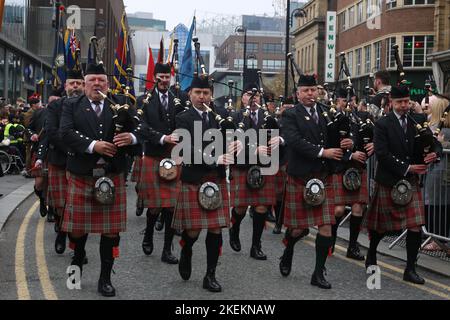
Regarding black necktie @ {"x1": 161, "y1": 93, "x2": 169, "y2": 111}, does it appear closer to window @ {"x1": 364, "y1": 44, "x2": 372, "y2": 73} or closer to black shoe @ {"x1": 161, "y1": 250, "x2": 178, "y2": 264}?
black shoe @ {"x1": 161, "y1": 250, "x2": 178, "y2": 264}

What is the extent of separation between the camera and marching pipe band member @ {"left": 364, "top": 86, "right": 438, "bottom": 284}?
6117mm

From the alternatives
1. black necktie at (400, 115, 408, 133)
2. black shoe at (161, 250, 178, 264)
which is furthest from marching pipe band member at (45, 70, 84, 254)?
black necktie at (400, 115, 408, 133)

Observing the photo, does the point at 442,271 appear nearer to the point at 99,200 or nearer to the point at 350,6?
the point at 99,200

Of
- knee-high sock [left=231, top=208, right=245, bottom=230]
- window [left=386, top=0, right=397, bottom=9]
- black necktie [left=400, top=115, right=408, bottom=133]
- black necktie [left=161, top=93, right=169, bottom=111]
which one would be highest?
window [left=386, top=0, right=397, bottom=9]

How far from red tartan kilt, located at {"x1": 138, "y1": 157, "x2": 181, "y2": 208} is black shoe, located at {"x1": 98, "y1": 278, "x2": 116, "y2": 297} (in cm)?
196

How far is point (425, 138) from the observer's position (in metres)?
6.09

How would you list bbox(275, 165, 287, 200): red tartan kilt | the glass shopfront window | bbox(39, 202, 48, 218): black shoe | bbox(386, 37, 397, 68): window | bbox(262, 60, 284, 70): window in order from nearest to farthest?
bbox(275, 165, 287, 200): red tartan kilt, bbox(39, 202, 48, 218): black shoe, the glass shopfront window, bbox(386, 37, 397, 68): window, bbox(262, 60, 284, 70): window

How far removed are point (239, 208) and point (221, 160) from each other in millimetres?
2129

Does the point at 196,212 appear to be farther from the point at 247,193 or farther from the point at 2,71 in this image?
the point at 2,71

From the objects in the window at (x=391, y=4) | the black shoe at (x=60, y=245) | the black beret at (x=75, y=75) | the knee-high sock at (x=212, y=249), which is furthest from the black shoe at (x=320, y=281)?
the window at (x=391, y=4)

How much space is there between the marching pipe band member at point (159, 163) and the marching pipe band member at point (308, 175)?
1.61 meters

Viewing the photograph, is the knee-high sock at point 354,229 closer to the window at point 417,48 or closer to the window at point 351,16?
the window at point 417,48

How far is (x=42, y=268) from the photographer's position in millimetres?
6441
